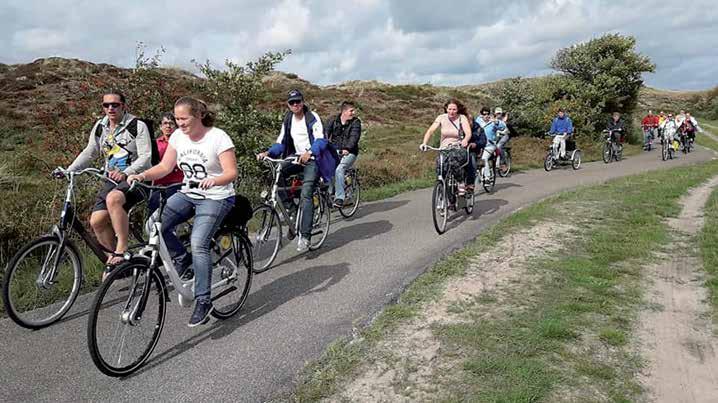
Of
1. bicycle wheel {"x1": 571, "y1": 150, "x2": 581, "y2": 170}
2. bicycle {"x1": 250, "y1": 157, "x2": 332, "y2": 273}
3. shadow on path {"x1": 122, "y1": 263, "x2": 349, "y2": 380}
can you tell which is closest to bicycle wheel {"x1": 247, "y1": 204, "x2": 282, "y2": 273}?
bicycle {"x1": 250, "y1": 157, "x2": 332, "y2": 273}

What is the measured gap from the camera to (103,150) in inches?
211

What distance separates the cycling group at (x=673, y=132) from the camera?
21.5 meters

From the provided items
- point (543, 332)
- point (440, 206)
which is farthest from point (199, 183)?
A: point (440, 206)

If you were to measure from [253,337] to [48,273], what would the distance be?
2.03m

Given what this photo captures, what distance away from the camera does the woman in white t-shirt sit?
14.0ft

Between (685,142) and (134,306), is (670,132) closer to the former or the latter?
(685,142)

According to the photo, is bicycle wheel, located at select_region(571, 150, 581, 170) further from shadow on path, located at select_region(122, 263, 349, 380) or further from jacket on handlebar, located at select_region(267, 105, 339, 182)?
shadow on path, located at select_region(122, 263, 349, 380)

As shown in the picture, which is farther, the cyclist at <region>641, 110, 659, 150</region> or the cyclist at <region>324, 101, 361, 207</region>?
the cyclist at <region>641, 110, 659, 150</region>

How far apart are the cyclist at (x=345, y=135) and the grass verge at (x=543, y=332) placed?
2917 mm

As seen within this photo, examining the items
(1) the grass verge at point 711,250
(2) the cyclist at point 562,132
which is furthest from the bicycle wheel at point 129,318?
(2) the cyclist at point 562,132

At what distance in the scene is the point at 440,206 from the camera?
8.06m

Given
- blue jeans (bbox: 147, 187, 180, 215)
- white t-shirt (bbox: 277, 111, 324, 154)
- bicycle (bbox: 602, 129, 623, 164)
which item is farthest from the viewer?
bicycle (bbox: 602, 129, 623, 164)

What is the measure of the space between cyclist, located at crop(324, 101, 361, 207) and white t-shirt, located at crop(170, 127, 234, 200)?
15.4 feet

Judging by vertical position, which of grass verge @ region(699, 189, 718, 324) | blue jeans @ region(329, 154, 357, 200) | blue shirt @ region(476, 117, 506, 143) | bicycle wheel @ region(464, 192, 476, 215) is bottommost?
grass verge @ region(699, 189, 718, 324)
